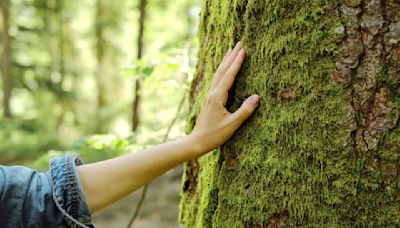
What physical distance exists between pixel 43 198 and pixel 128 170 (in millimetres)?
304

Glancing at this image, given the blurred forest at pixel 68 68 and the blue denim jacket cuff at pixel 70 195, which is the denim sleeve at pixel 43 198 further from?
the blurred forest at pixel 68 68

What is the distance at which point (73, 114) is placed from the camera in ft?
46.1

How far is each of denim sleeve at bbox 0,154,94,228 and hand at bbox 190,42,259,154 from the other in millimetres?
468

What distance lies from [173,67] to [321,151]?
200 cm

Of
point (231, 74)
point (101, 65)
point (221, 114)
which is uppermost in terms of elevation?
point (231, 74)

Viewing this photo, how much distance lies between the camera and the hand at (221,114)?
156 cm

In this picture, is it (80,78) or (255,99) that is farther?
(80,78)

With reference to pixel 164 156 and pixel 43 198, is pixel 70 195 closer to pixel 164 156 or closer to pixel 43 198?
pixel 43 198

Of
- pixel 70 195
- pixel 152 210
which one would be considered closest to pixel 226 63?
pixel 70 195

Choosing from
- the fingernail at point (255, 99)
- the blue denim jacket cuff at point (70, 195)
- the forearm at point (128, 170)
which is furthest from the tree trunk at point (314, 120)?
the blue denim jacket cuff at point (70, 195)

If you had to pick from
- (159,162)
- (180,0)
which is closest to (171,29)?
(180,0)

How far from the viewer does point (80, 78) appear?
1366 centimetres

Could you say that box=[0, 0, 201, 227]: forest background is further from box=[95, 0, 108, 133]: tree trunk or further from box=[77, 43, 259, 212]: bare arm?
box=[77, 43, 259, 212]: bare arm

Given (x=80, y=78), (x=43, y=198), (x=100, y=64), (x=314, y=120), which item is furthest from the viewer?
(x=100, y=64)
